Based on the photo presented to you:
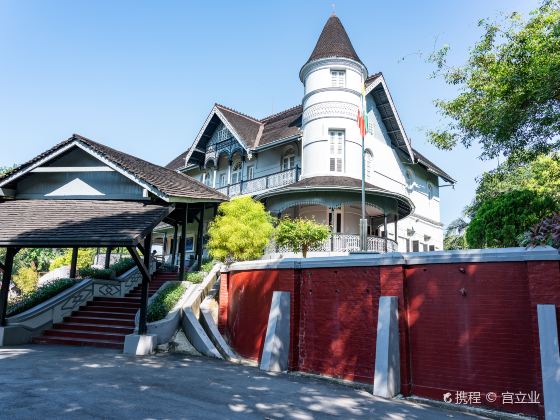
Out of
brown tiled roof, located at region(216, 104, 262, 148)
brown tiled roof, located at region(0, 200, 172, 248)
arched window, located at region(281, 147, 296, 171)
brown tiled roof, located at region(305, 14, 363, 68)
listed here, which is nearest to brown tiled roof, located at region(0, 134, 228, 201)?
brown tiled roof, located at region(0, 200, 172, 248)

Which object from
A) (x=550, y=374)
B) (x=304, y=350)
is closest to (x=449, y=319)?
(x=550, y=374)

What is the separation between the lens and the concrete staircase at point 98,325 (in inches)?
486

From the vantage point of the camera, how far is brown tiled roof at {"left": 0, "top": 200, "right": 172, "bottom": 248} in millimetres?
10898

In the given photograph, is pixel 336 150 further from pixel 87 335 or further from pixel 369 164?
pixel 87 335

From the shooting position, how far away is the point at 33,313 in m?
12.9

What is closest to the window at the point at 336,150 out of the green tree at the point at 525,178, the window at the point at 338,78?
the window at the point at 338,78

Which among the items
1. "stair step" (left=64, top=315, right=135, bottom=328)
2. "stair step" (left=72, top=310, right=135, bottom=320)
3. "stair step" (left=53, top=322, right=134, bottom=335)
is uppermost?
"stair step" (left=72, top=310, right=135, bottom=320)

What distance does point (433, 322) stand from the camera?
26.9 ft

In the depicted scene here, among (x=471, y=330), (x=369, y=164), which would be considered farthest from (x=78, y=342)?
(x=369, y=164)

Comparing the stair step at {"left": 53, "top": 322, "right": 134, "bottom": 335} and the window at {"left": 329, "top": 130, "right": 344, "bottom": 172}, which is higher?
the window at {"left": 329, "top": 130, "right": 344, "bottom": 172}

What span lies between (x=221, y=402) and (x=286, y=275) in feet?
13.8

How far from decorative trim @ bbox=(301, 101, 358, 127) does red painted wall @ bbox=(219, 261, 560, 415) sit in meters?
12.2

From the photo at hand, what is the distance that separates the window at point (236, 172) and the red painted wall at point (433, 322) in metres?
16.0

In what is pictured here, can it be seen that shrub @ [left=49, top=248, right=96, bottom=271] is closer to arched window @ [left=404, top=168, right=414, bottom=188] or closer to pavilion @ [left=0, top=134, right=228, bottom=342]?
pavilion @ [left=0, top=134, right=228, bottom=342]
